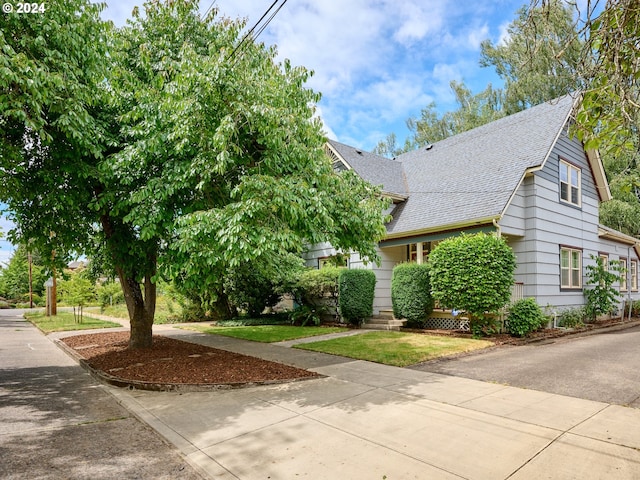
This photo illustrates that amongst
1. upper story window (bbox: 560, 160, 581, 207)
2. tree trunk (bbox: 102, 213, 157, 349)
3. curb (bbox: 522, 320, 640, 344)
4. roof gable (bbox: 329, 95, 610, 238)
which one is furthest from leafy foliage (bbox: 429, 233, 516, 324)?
tree trunk (bbox: 102, 213, 157, 349)

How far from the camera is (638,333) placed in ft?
41.2

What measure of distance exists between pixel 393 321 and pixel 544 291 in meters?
4.85

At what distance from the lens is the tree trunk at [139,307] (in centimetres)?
938

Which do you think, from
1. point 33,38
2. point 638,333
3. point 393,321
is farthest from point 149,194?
point 638,333

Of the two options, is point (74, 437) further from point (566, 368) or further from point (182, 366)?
point (566, 368)

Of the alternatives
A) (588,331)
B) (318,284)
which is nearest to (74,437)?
(318,284)

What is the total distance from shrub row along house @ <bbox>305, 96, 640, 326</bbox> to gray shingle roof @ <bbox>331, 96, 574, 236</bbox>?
43 millimetres

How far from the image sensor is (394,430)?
439 cm

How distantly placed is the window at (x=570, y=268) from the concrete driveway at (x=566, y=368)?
3.92 m

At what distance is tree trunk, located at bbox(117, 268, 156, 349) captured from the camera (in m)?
9.38

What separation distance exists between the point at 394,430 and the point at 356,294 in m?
9.69

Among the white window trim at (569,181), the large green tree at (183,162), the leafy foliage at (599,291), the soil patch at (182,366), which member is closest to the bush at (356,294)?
the soil patch at (182,366)

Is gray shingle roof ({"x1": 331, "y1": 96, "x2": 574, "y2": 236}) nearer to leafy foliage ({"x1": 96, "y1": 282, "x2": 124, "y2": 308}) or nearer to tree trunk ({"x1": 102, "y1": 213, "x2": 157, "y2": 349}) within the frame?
tree trunk ({"x1": 102, "y1": 213, "x2": 157, "y2": 349})

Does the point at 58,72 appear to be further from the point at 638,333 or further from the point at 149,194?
the point at 638,333
